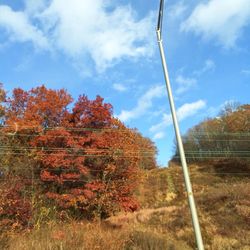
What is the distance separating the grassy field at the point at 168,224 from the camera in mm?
14414

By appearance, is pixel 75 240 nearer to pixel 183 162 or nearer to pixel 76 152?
pixel 183 162

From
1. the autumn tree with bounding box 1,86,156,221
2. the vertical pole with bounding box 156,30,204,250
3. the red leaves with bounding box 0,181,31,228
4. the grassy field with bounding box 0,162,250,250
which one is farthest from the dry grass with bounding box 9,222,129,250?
the autumn tree with bounding box 1,86,156,221

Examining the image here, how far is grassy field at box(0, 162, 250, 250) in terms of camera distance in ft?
47.3

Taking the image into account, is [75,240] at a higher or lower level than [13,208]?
lower

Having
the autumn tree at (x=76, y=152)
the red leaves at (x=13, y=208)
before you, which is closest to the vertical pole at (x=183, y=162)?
the red leaves at (x=13, y=208)

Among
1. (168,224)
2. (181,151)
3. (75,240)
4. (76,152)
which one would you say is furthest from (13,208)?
(181,151)

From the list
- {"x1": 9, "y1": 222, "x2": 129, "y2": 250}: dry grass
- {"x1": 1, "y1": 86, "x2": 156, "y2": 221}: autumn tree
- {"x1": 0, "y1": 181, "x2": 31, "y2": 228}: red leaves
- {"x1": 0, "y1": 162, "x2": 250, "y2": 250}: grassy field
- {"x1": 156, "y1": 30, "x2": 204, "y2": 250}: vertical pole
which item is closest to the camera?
{"x1": 156, "y1": 30, "x2": 204, "y2": 250}: vertical pole

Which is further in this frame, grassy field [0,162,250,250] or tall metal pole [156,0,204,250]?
grassy field [0,162,250,250]

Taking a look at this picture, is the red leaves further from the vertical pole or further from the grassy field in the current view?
the vertical pole

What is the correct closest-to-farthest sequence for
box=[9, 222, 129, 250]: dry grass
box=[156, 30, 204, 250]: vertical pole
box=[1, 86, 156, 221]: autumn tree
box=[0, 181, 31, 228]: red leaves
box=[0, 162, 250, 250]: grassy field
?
box=[156, 30, 204, 250]: vertical pole < box=[9, 222, 129, 250]: dry grass < box=[0, 162, 250, 250]: grassy field < box=[0, 181, 31, 228]: red leaves < box=[1, 86, 156, 221]: autumn tree

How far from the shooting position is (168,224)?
3106 centimetres

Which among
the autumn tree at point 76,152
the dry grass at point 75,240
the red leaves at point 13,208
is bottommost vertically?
the dry grass at point 75,240

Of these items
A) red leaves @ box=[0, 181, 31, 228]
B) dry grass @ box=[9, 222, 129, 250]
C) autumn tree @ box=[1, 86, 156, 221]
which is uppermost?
autumn tree @ box=[1, 86, 156, 221]

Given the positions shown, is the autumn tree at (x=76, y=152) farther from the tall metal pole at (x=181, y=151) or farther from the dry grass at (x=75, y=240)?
the tall metal pole at (x=181, y=151)
